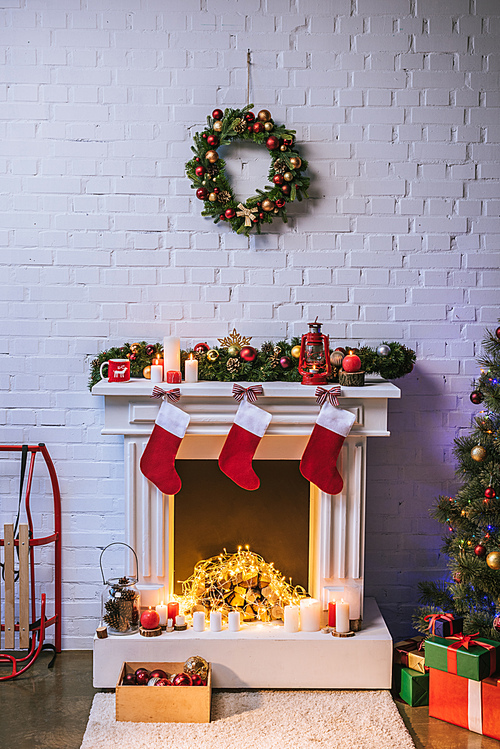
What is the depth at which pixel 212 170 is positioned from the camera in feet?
9.27

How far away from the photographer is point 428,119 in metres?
2.88

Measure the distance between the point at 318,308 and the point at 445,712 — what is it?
5.32 ft

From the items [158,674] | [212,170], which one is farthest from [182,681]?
[212,170]

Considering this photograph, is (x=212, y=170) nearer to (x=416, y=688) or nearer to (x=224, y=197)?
(x=224, y=197)

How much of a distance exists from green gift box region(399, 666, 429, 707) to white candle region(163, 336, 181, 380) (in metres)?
1.46

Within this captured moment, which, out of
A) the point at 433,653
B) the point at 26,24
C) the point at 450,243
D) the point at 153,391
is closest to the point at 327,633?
the point at 433,653

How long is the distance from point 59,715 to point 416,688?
1310 millimetres

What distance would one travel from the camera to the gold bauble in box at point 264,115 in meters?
2.79

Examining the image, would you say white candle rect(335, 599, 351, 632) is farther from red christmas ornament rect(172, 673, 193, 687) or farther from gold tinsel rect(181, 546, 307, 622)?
red christmas ornament rect(172, 673, 193, 687)

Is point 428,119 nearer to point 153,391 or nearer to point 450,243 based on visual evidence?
point 450,243

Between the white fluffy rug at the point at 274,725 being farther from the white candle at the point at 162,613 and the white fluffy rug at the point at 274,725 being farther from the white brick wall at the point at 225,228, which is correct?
the white brick wall at the point at 225,228

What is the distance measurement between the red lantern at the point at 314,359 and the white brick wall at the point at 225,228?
0.28 m

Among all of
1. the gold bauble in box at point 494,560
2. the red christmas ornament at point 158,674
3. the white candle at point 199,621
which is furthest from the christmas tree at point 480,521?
the red christmas ornament at point 158,674

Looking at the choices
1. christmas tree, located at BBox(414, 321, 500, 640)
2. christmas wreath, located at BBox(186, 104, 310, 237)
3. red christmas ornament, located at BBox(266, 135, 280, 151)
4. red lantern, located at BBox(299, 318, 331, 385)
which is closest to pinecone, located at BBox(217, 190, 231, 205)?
christmas wreath, located at BBox(186, 104, 310, 237)
